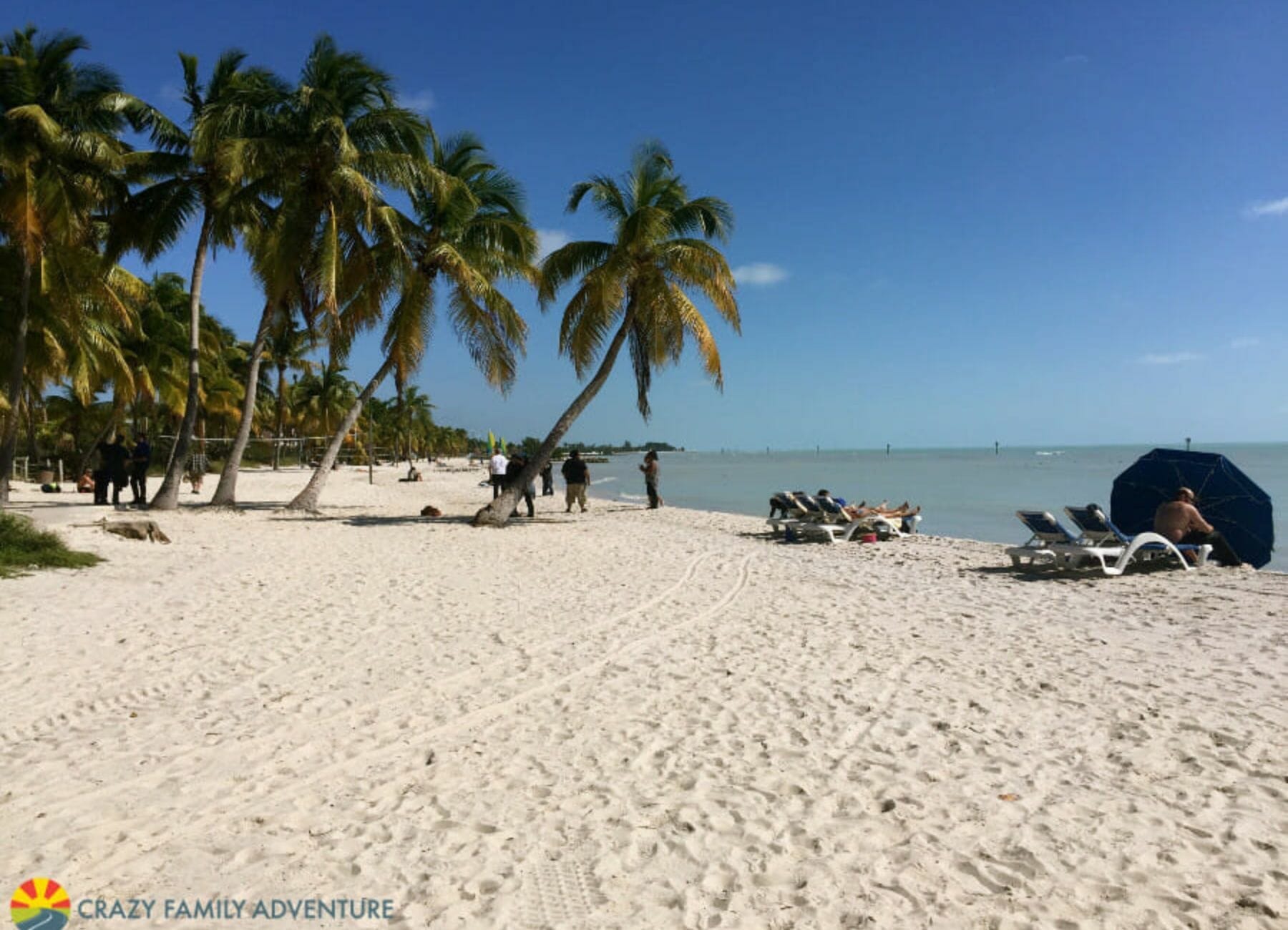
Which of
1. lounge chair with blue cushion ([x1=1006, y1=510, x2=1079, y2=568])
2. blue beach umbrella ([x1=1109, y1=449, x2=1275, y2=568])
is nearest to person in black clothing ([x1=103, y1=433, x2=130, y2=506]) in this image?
lounge chair with blue cushion ([x1=1006, y1=510, x2=1079, y2=568])

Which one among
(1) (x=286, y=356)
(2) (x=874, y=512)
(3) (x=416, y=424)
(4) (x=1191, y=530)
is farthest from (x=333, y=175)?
(3) (x=416, y=424)

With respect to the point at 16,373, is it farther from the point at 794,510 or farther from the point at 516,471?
the point at 794,510

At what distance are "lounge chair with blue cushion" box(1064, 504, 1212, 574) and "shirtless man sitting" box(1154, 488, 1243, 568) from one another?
14 centimetres

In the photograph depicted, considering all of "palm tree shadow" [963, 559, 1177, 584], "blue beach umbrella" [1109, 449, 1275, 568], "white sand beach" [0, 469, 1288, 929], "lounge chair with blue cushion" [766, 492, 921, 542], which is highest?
"blue beach umbrella" [1109, 449, 1275, 568]

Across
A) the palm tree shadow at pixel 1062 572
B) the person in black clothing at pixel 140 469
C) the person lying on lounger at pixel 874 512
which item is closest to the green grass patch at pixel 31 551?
the person in black clothing at pixel 140 469

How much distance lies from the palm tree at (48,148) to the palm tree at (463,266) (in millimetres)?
5181

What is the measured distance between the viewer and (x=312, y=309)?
16609 millimetres

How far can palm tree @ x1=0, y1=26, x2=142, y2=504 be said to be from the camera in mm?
13445

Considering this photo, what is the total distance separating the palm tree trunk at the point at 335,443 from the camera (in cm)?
1669

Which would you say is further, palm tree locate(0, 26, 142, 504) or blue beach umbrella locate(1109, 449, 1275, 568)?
palm tree locate(0, 26, 142, 504)

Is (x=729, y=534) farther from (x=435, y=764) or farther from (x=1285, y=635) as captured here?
(x=435, y=764)

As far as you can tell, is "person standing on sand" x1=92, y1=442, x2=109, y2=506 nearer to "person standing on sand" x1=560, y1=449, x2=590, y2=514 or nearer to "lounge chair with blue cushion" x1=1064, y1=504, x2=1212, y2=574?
"person standing on sand" x1=560, y1=449, x2=590, y2=514

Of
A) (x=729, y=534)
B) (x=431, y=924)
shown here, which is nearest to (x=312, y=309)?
(x=729, y=534)

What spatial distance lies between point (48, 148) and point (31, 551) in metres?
9.12
